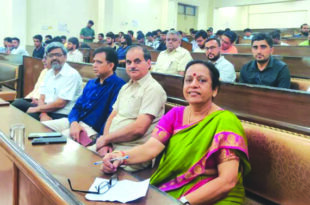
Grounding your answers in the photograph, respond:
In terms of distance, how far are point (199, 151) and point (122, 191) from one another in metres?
0.46

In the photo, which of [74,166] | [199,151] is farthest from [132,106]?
[74,166]

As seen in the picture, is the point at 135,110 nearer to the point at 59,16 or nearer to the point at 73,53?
the point at 73,53

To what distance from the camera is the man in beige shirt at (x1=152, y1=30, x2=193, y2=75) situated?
3.91 m

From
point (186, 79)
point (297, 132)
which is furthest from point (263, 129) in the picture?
point (186, 79)

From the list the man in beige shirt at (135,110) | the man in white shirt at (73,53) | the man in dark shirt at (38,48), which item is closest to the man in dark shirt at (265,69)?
the man in beige shirt at (135,110)

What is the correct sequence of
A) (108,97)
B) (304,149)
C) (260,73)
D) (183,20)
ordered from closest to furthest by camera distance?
(304,149) < (108,97) < (260,73) < (183,20)

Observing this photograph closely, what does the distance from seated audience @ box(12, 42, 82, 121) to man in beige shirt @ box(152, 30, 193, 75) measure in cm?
133

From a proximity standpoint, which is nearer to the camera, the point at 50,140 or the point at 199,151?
the point at 199,151

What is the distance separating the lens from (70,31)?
33.0 ft

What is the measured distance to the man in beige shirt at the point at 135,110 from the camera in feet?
6.40

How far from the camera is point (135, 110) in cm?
208

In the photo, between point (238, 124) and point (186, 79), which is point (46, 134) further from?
point (238, 124)

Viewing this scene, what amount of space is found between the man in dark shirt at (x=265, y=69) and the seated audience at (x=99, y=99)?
1.15m

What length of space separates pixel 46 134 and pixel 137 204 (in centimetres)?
78
